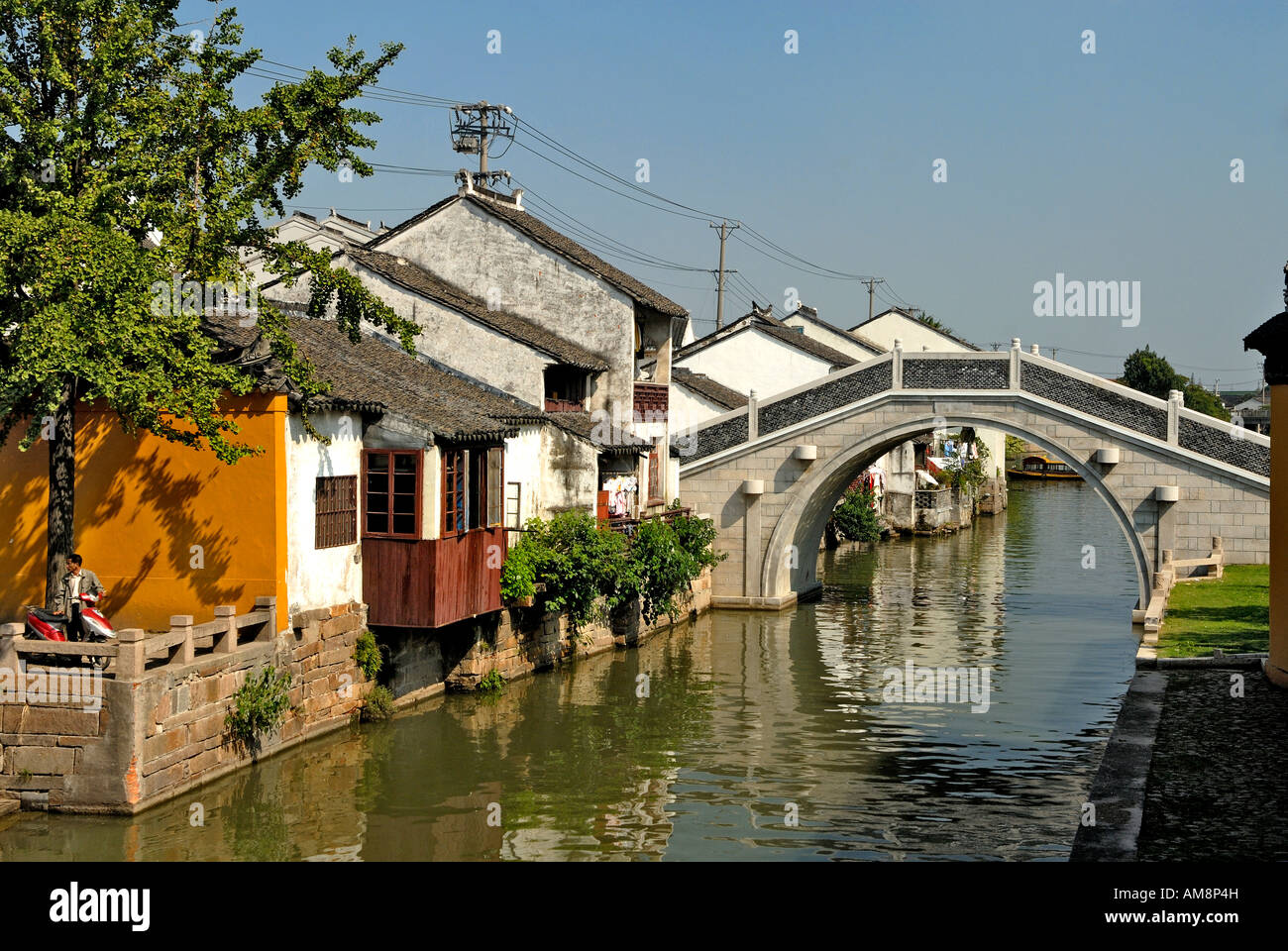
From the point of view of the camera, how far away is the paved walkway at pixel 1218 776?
888 centimetres

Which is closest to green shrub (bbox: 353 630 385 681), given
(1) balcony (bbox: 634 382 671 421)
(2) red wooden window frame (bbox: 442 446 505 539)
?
(2) red wooden window frame (bbox: 442 446 505 539)

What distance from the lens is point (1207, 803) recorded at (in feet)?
31.9

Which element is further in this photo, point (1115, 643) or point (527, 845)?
point (1115, 643)

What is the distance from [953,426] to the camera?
1079 inches

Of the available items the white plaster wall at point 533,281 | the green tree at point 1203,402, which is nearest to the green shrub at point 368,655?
the white plaster wall at point 533,281

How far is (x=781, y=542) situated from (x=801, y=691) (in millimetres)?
7551

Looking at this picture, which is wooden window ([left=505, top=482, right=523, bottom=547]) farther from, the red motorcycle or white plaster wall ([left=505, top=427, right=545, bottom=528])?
the red motorcycle

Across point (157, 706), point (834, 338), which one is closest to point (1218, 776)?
point (157, 706)

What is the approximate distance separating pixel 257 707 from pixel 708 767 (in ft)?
16.6

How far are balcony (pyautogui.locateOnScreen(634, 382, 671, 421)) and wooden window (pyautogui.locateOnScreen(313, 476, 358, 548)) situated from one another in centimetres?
932

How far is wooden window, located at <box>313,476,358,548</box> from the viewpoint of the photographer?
1588cm

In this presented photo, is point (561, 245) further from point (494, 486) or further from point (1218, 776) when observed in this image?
point (1218, 776)
